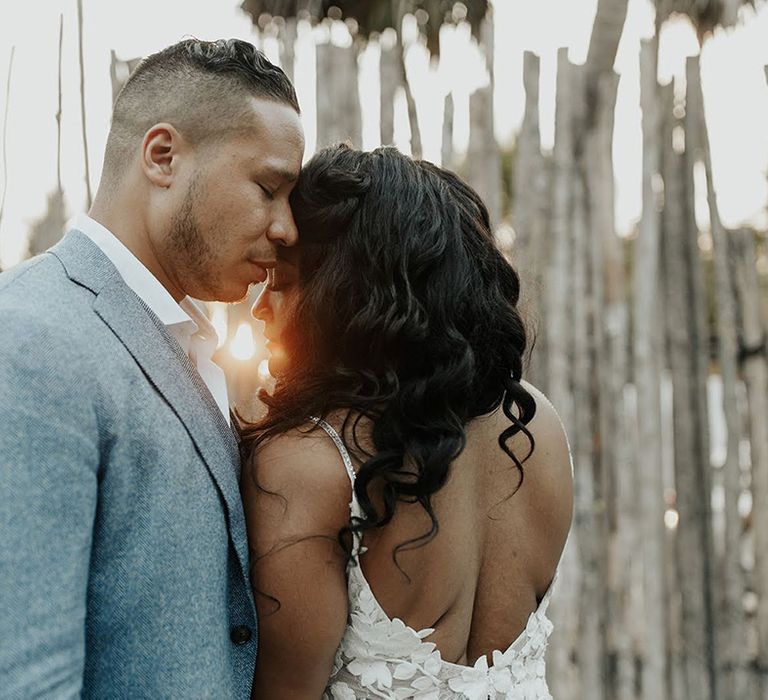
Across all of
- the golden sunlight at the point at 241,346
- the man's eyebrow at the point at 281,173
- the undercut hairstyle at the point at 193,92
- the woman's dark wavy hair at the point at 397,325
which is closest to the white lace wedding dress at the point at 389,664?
the woman's dark wavy hair at the point at 397,325

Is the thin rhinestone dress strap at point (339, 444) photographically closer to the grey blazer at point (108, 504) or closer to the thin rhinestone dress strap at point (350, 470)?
the thin rhinestone dress strap at point (350, 470)

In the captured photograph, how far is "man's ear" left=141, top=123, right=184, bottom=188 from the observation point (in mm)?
1927

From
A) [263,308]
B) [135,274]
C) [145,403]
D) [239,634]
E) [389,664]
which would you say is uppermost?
[135,274]

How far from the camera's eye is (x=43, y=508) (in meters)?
1.38

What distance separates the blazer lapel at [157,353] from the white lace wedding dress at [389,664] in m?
0.22

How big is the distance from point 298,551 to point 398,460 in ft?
0.84

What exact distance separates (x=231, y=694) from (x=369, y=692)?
322 millimetres

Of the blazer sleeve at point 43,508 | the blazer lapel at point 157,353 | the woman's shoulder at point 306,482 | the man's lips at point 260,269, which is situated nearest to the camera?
the blazer sleeve at point 43,508

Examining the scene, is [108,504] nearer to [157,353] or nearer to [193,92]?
[157,353]

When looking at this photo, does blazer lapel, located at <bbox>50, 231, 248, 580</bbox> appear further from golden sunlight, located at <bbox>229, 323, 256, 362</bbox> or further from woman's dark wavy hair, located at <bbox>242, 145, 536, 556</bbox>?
golden sunlight, located at <bbox>229, 323, 256, 362</bbox>

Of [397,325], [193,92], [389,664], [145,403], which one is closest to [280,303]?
[397,325]

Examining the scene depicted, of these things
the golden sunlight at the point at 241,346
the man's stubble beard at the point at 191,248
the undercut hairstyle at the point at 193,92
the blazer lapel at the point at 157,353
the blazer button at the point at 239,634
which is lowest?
the blazer button at the point at 239,634

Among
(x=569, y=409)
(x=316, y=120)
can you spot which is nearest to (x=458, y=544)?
(x=569, y=409)

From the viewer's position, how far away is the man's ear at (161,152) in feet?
6.32
